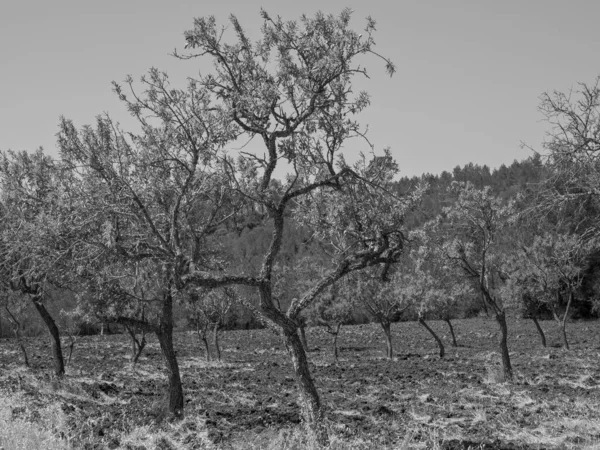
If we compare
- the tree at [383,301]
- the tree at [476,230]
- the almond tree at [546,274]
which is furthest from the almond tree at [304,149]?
the almond tree at [546,274]

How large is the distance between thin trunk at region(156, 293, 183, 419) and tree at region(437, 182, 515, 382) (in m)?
10.4

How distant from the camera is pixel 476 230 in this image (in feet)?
66.0

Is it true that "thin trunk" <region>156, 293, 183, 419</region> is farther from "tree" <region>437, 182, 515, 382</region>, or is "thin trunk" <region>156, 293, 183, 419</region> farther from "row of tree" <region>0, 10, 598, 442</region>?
"tree" <region>437, 182, 515, 382</region>

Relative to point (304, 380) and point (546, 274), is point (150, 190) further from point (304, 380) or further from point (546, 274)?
point (546, 274)

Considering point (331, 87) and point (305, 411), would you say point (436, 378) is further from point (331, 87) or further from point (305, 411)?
point (331, 87)

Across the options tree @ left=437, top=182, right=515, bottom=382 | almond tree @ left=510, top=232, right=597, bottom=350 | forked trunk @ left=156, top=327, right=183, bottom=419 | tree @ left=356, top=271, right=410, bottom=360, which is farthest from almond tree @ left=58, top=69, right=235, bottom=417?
almond tree @ left=510, top=232, right=597, bottom=350

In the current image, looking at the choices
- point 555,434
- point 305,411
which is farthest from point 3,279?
point 555,434

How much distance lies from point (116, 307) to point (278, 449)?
906 cm

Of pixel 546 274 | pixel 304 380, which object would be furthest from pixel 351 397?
pixel 546 274

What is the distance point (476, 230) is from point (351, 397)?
756cm

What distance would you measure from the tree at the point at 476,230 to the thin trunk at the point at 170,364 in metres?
10.4

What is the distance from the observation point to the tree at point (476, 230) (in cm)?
1952

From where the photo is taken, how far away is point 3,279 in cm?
2012

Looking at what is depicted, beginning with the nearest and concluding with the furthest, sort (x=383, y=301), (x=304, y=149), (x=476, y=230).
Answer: (x=304, y=149)
(x=476, y=230)
(x=383, y=301)
